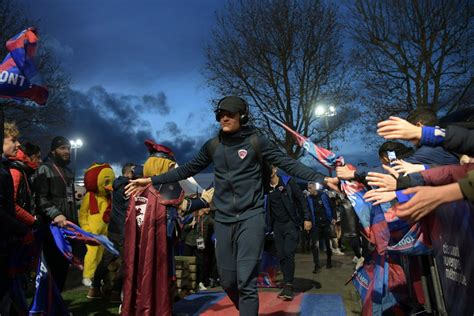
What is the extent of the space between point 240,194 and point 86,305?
12.3ft

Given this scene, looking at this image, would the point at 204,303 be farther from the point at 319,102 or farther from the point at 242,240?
the point at 319,102

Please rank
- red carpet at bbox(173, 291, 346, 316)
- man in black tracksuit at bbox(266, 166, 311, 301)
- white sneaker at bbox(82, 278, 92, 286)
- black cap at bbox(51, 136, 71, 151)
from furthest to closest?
1. man in black tracksuit at bbox(266, 166, 311, 301)
2. white sneaker at bbox(82, 278, 92, 286)
3. red carpet at bbox(173, 291, 346, 316)
4. black cap at bbox(51, 136, 71, 151)

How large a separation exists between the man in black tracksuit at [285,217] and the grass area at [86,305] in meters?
2.61

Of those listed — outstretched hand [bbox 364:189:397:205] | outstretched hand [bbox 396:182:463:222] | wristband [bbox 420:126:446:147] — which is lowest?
outstretched hand [bbox 396:182:463:222]

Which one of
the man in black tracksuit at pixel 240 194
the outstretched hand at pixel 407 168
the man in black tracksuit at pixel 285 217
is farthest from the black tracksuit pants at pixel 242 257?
the man in black tracksuit at pixel 285 217

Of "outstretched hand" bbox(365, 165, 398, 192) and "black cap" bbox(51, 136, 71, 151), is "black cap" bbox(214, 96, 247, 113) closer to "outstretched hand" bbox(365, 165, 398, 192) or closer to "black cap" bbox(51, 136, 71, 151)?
"outstretched hand" bbox(365, 165, 398, 192)

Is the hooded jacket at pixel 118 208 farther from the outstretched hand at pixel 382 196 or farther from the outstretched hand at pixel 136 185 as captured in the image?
the outstretched hand at pixel 382 196

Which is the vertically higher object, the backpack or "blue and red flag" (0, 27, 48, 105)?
"blue and red flag" (0, 27, 48, 105)

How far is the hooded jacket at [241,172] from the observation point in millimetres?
4065

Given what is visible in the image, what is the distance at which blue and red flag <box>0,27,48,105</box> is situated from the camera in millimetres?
3377

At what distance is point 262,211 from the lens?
4102 mm

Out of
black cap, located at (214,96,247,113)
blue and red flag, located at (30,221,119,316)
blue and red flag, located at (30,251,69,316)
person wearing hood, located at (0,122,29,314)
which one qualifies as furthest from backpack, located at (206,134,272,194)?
blue and red flag, located at (30,251,69,316)

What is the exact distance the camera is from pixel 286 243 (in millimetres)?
7230

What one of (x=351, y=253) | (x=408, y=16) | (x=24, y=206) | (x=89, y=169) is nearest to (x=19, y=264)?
(x=24, y=206)
